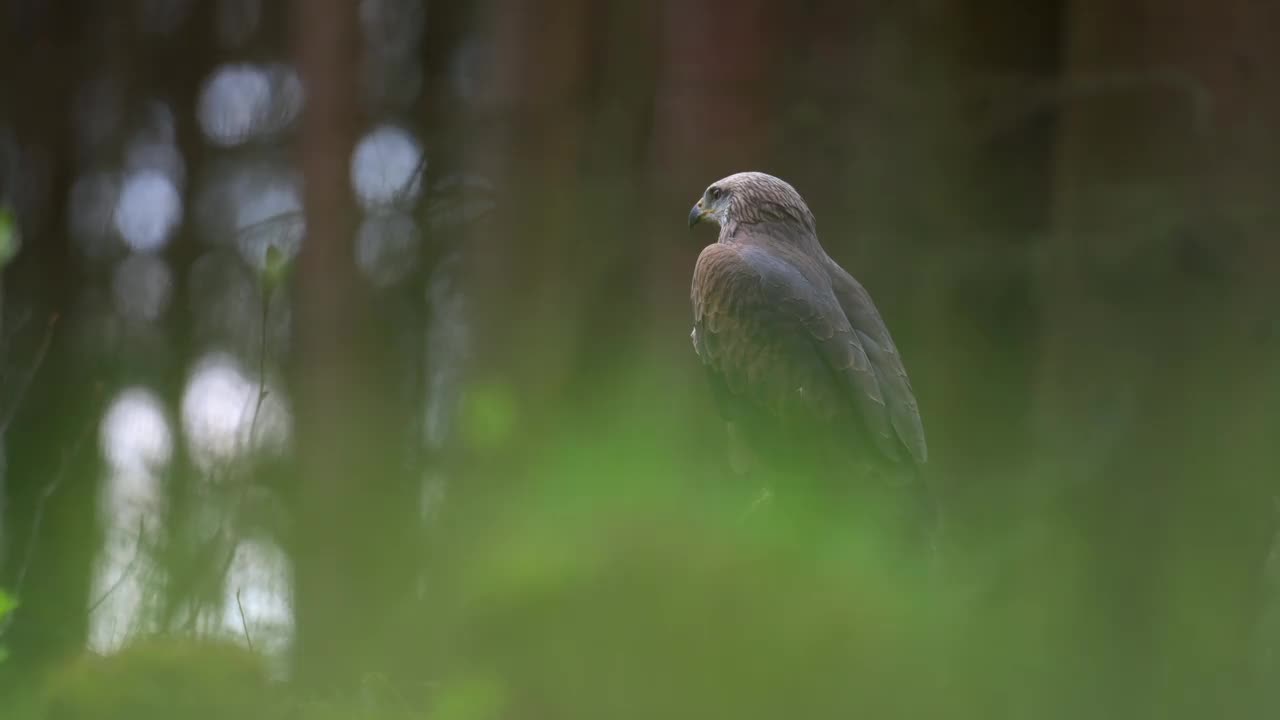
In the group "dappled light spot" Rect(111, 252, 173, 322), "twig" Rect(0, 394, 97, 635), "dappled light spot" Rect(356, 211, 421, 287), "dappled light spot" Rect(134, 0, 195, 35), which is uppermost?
"dappled light spot" Rect(134, 0, 195, 35)

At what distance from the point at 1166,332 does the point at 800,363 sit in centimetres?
137

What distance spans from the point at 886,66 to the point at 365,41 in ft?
5.37

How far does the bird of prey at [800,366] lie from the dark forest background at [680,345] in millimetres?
224

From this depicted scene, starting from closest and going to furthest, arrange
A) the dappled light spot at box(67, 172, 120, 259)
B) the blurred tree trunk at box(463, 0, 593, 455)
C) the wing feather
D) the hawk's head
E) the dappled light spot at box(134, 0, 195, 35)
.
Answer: the wing feather < the hawk's head < the blurred tree trunk at box(463, 0, 593, 455) < the dappled light spot at box(67, 172, 120, 259) < the dappled light spot at box(134, 0, 195, 35)

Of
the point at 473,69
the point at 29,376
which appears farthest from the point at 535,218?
the point at 29,376

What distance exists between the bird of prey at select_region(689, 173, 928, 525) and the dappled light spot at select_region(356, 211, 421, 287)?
4.97ft

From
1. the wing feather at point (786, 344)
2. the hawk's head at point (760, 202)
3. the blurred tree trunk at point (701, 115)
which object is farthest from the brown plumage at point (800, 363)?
the blurred tree trunk at point (701, 115)

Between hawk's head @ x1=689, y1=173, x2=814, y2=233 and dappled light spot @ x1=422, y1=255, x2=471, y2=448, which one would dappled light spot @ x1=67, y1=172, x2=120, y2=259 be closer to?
dappled light spot @ x1=422, y1=255, x2=471, y2=448

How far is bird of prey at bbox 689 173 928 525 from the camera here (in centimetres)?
172

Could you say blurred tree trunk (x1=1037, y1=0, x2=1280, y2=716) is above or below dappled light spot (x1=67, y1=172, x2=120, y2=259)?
above

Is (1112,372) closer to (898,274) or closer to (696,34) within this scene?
(898,274)

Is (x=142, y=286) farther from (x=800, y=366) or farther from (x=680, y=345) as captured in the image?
(x=800, y=366)

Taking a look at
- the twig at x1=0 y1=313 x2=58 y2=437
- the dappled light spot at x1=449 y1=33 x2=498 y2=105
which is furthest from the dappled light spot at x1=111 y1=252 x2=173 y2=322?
the twig at x1=0 y1=313 x2=58 y2=437

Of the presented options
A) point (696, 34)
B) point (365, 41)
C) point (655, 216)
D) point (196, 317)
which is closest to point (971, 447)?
point (655, 216)
